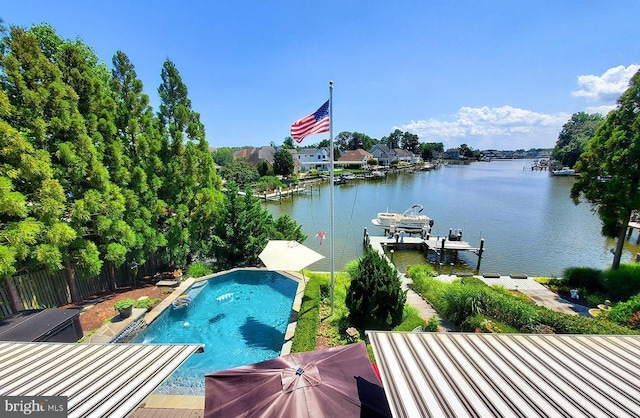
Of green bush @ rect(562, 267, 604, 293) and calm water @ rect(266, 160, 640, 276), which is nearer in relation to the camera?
green bush @ rect(562, 267, 604, 293)

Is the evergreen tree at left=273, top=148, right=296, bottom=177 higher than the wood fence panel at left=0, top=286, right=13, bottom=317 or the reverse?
higher

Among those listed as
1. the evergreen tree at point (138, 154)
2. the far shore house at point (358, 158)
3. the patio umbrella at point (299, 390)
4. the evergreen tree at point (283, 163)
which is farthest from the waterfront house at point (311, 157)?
the patio umbrella at point (299, 390)

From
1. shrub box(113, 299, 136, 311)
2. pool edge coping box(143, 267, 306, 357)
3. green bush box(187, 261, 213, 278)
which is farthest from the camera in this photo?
green bush box(187, 261, 213, 278)

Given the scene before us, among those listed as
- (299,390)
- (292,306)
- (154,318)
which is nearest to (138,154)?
(154,318)

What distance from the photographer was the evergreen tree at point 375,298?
303 inches

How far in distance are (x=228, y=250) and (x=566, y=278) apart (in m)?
17.0

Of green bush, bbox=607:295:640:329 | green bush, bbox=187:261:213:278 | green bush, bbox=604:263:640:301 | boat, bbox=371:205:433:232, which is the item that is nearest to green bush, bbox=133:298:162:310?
green bush, bbox=187:261:213:278

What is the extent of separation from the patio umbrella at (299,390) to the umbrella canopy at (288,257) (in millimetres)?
4295

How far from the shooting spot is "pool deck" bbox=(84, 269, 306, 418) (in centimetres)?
500

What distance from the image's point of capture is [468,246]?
19172mm

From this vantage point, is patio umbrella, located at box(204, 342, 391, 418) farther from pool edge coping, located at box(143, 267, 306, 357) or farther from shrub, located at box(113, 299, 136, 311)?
shrub, located at box(113, 299, 136, 311)

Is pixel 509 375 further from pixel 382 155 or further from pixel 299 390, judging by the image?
pixel 382 155

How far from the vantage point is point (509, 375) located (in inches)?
125

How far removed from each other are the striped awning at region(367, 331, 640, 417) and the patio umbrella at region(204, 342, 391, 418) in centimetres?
53
